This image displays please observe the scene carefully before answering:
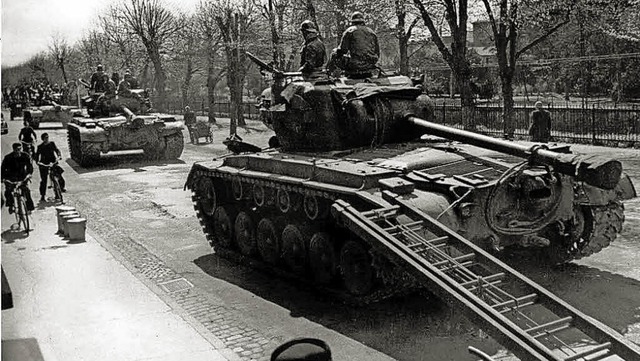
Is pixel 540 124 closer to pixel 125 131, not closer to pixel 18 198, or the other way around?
pixel 125 131

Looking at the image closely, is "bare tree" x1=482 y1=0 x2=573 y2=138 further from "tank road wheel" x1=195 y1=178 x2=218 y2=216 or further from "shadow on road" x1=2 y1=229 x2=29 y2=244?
"shadow on road" x1=2 y1=229 x2=29 y2=244

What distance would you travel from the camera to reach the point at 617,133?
23703mm

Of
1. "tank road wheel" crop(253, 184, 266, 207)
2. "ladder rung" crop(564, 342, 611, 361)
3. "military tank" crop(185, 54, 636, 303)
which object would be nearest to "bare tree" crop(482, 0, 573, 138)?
"military tank" crop(185, 54, 636, 303)

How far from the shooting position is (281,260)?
10562 mm

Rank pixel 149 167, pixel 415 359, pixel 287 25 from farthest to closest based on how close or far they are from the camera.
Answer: pixel 287 25
pixel 149 167
pixel 415 359

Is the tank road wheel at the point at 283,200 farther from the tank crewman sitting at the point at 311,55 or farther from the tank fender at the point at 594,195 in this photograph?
the tank fender at the point at 594,195

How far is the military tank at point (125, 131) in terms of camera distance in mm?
21578

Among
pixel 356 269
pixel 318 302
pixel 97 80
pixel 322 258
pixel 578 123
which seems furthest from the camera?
pixel 578 123

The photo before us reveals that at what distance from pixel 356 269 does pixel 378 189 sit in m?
0.98

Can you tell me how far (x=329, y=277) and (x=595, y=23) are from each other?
18.6 metres

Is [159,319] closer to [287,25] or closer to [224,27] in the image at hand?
[287,25]

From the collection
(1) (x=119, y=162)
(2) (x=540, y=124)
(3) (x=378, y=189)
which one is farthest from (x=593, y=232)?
(1) (x=119, y=162)

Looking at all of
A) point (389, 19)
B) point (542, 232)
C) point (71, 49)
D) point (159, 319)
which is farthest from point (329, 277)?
point (389, 19)

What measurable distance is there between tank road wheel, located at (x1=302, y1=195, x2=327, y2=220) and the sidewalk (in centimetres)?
210
